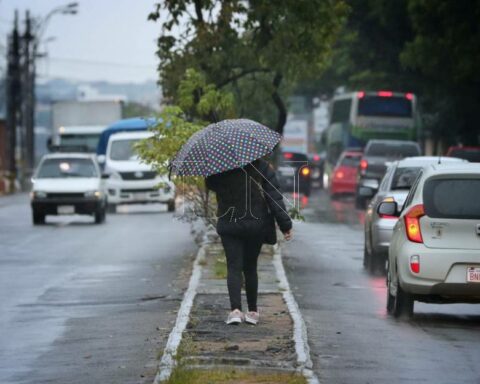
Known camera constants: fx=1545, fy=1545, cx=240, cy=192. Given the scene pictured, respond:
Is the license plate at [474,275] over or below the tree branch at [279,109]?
below

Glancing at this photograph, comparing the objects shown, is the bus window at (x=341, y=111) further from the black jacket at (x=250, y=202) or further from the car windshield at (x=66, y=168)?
the black jacket at (x=250, y=202)

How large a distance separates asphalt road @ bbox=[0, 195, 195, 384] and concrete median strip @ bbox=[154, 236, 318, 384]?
22 centimetres

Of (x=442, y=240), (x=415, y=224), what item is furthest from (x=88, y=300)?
(x=442, y=240)

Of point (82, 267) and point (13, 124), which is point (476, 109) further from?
point (82, 267)

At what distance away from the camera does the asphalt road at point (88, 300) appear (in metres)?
11.8

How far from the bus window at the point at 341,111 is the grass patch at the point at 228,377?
1939 inches

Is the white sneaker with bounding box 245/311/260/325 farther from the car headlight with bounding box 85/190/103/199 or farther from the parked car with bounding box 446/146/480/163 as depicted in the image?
the parked car with bounding box 446/146/480/163

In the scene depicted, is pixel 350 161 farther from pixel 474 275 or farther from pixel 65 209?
pixel 474 275

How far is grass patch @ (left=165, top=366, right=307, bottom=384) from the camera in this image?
33.8ft

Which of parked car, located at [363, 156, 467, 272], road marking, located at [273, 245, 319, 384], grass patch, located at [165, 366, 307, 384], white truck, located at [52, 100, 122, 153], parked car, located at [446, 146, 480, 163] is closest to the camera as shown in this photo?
grass patch, located at [165, 366, 307, 384]

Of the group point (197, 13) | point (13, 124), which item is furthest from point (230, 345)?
point (13, 124)

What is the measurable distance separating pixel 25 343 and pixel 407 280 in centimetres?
368

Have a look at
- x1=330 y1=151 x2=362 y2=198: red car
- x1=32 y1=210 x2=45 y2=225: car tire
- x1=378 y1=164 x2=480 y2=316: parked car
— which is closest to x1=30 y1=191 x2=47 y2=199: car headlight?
x1=32 y1=210 x2=45 y2=225: car tire

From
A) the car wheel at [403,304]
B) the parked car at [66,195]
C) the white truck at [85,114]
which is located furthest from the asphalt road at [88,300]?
the white truck at [85,114]
